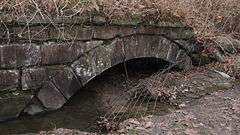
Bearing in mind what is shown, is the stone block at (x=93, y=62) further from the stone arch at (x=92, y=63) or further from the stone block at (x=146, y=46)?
the stone block at (x=146, y=46)

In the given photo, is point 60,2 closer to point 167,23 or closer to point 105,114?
point 105,114

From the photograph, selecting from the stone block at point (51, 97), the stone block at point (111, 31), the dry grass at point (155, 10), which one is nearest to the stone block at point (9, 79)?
the stone block at point (51, 97)

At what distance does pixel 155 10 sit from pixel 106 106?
155cm

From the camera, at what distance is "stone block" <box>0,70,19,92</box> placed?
175 inches

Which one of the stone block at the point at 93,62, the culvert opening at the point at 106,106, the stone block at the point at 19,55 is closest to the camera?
the stone block at the point at 19,55

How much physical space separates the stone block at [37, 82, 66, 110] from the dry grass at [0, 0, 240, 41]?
826 millimetres

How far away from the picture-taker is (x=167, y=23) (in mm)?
6016

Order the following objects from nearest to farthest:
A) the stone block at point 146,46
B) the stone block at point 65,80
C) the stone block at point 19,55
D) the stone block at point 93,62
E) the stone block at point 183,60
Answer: the stone block at point 19,55, the stone block at point 65,80, the stone block at point 93,62, the stone block at point 146,46, the stone block at point 183,60

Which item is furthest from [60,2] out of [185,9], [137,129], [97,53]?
[185,9]

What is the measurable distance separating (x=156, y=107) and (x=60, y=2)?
180 centimetres

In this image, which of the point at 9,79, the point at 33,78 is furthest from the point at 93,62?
the point at 9,79

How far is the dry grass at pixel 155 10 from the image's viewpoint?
14.8 ft

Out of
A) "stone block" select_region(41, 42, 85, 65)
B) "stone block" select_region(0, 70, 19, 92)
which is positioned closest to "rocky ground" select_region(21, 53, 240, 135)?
"stone block" select_region(0, 70, 19, 92)

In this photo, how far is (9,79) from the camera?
448cm
